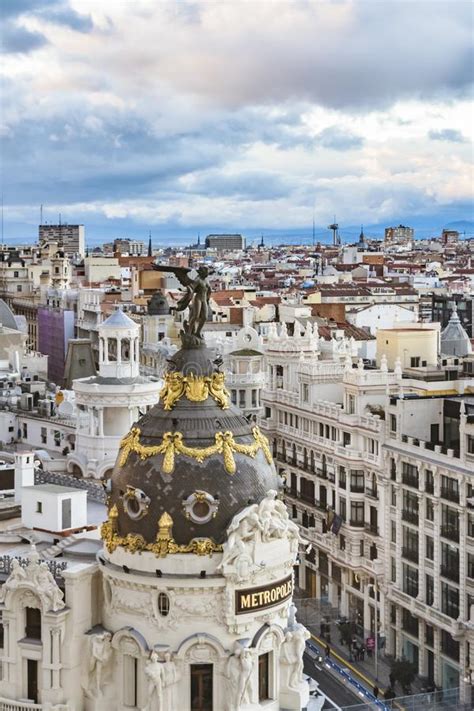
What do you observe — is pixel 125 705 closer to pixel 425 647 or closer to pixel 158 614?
pixel 158 614

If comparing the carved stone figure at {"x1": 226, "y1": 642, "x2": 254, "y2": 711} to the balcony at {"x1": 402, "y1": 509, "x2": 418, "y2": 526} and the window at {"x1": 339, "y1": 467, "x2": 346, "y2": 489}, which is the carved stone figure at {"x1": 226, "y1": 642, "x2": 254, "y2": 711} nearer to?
the balcony at {"x1": 402, "y1": 509, "x2": 418, "y2": 526}

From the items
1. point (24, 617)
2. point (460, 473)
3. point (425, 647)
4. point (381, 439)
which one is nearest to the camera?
point (24, 617)

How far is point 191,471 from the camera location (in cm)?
4403

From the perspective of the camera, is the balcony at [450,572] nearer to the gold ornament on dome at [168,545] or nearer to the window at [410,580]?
the window at [410,580]

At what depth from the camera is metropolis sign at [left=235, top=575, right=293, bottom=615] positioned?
142 ft

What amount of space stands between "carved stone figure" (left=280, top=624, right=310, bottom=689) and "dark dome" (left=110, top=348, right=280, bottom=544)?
15.4 feet

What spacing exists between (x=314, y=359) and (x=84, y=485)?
153 feet

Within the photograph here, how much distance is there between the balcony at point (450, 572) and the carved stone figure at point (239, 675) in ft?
140

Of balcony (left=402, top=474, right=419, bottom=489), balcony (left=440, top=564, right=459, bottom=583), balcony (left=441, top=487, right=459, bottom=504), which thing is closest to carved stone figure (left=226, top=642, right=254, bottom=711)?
balcony (left=441, top=487, right=459, bottom=504)

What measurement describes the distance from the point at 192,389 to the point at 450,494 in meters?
42.1

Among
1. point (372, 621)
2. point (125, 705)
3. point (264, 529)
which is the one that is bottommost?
point (372, 621)

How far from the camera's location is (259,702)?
145ft

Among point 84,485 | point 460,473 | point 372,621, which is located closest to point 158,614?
point 84,485

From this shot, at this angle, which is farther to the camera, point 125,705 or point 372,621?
point 372,621
